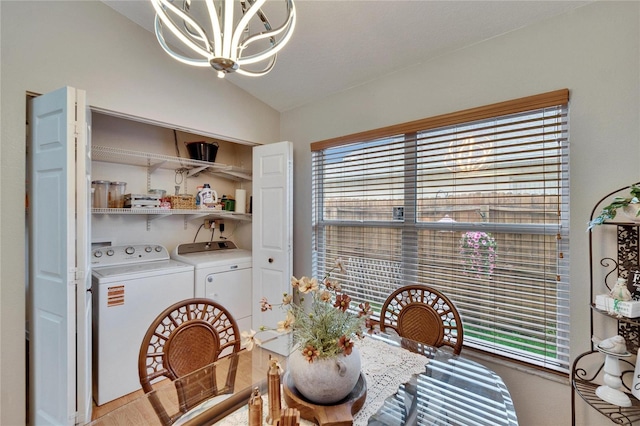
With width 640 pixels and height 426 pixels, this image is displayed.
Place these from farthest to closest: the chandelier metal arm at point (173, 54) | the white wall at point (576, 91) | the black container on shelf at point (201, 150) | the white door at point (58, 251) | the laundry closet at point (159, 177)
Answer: the black container on shelf at point (201, 150), the laundry closet at point (159, 177), the white door at point (58, 251), the white wall at point (576, 91), the chandelier metal arm at point (173, 54)

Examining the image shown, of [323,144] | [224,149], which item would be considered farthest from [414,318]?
[224,149]

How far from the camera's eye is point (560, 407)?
5.39 ft

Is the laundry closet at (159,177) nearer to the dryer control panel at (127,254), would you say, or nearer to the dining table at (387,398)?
the dryer control panel at (127,254)

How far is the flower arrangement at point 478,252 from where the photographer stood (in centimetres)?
187

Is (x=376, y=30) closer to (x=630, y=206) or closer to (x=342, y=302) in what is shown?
(x=630, y=206)

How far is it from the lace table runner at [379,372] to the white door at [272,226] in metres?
1.33

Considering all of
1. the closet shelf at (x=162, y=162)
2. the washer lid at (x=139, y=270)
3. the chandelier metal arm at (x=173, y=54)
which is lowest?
the washer lid at (x=139, y=270)

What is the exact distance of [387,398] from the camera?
1.14 metres

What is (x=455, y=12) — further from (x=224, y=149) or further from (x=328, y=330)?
(x=224, y=149)

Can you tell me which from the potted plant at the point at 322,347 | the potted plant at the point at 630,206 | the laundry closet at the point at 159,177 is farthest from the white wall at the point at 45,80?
the potted plant at the point at 630,206

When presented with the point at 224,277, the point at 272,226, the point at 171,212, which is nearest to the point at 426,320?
the point at 272,226

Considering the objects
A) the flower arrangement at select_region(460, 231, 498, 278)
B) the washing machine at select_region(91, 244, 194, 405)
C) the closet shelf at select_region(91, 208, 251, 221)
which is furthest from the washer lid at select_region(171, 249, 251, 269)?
the flower arrangement at select_region(460, 231, 498, 278)

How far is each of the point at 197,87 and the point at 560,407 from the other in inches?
135

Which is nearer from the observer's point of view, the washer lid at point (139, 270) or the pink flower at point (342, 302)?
the pink flower at point (342, 302)
